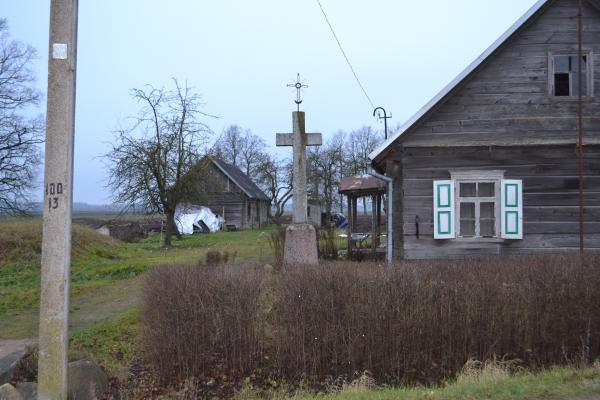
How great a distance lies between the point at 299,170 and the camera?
433 inches

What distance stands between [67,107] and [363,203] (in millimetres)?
46484

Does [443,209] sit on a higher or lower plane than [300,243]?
higher

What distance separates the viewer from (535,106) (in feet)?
37.6

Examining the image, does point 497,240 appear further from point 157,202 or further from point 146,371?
point 157,202

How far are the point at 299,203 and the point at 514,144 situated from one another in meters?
4.60

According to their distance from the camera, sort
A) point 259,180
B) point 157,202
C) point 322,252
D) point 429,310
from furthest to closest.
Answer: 1. point 259,180
2. point 157,202
3. point 322,252
4. point 429,310

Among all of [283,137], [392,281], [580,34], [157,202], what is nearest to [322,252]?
[283,137]

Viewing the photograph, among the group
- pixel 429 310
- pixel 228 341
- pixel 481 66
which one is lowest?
pixel 228 341

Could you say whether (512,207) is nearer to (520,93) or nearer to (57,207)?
(520,93)

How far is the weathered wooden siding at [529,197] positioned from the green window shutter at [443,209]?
283 mm

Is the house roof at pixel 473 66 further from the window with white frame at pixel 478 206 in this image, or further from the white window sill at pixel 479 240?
the white window sill at pixel 479 240

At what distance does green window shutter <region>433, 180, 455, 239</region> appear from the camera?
1127cm

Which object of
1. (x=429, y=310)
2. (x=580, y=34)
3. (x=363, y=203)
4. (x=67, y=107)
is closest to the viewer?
(x=67, y=107)

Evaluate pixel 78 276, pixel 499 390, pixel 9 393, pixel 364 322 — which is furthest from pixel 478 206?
pixel 78 276
